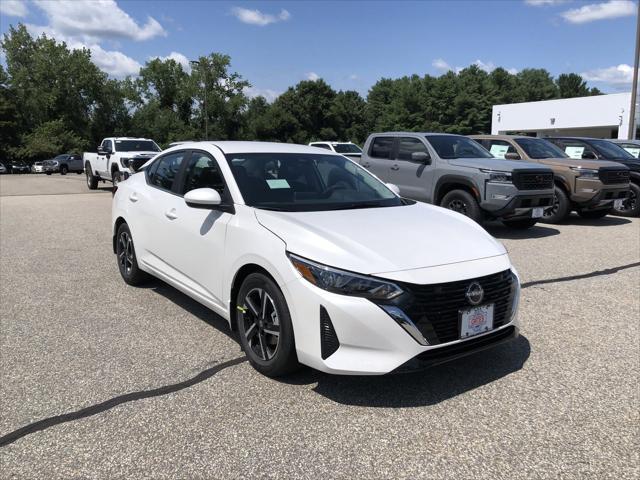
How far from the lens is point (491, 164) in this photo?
373 inches

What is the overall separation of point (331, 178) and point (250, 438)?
247cm

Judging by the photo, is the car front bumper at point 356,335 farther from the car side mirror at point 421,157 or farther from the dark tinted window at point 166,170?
the car side mirror at point 421,157

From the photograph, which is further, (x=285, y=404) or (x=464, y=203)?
(x=464, y=203)

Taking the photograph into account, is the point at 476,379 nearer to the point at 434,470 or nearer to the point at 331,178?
the point at 434,470

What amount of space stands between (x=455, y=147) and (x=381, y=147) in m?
1.60

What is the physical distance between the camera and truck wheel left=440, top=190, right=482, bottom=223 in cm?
931

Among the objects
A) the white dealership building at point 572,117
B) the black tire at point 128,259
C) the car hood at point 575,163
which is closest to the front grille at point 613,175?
the car hood at point 575,163

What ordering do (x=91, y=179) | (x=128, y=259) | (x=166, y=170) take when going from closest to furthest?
(x=166, y=170) < (x=128, y=259) < (x=91, y=179)

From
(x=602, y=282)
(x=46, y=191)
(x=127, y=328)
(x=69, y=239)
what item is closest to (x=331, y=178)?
(x=127, y=328)

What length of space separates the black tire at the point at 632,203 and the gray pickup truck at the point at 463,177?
4004mm

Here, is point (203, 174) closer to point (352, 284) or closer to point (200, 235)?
point (200, 235)

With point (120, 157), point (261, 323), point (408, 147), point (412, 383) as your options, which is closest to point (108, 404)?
point (261, 323)

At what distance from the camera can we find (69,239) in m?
9.24

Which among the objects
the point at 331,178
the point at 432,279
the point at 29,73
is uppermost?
the point at 29,73
